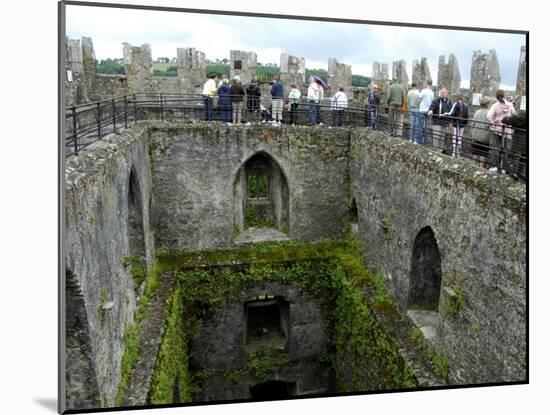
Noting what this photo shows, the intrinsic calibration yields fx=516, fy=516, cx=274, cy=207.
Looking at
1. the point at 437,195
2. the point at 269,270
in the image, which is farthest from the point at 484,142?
the point at 269,270

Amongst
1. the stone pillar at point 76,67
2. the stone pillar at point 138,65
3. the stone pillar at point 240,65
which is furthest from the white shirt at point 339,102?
the stone pillar at point 76,67

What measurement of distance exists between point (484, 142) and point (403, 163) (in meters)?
1.63

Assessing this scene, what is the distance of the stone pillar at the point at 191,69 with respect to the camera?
48.7 feet

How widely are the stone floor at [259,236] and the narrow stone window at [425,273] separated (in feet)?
13.8

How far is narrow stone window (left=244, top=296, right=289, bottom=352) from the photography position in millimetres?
13250

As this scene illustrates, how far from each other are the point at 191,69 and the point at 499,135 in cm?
962

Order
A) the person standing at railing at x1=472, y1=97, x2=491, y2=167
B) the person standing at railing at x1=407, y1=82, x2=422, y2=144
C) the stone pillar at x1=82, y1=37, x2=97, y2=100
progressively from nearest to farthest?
the person standing at railing at x1=472, y1=97, x2=491, y2=167
the person standing at railing at x1=407, y1=82, x2=422, y2=144
the stone pillar at x1=82, y1=37, x2=97, y2=100

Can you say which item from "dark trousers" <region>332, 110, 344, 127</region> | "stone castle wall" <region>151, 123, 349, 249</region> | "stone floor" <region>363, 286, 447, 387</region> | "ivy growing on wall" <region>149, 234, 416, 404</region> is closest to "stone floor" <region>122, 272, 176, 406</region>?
"ivy growing on wall" <region>149, 234, 416, 404</region>

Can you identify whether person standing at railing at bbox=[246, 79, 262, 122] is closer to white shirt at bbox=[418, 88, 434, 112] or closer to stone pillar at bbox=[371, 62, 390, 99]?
white shirt at bbox=[418, 88, 434, 112]

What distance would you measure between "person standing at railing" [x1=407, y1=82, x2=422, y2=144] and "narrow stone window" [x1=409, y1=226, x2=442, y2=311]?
2044mm

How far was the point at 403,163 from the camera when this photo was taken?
982cm

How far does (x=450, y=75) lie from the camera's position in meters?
14.1

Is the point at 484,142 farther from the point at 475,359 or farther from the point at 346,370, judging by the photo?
the point at 346,370

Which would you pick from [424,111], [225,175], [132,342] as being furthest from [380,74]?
[132,342]
